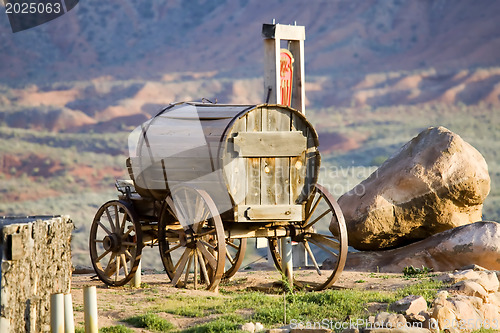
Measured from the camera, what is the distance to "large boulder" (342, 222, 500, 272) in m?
10.4

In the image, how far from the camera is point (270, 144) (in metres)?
8.62

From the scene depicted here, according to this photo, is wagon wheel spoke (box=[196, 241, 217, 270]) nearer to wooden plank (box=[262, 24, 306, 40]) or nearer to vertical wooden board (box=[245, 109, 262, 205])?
vertical wooden board (box=[245, 109, 262, 205])

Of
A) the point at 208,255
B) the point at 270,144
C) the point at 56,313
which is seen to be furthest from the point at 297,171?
the point at 56,313

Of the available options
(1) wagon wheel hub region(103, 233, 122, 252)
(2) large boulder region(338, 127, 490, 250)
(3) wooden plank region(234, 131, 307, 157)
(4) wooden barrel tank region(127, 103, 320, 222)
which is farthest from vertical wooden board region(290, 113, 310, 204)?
(2) large boulder region(338, 127, 490, 250)

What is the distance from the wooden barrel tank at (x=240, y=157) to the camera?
8.43 metres

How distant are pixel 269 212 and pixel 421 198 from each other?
12.1 feet

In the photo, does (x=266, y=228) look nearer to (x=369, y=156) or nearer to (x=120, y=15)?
(x=369, y=156)

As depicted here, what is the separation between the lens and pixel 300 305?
7410 mm

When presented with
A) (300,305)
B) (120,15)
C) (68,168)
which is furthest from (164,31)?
(300,305)

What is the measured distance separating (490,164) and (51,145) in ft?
67.9

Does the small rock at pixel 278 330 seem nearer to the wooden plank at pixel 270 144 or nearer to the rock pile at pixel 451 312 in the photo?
the rock pile at pixel 451 312

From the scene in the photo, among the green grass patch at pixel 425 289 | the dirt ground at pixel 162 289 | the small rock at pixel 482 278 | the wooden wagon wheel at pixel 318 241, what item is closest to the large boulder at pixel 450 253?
the dirt ground at pixel 162 289

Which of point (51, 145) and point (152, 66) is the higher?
point (152, 66)

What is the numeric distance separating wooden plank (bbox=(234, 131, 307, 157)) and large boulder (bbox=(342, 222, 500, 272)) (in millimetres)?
2792
